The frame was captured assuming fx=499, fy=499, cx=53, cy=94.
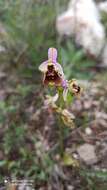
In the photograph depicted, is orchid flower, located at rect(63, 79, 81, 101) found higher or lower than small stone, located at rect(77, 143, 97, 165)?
higher

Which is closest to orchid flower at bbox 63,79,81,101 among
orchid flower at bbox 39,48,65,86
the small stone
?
orchid flower at bbox 39,48,65,86

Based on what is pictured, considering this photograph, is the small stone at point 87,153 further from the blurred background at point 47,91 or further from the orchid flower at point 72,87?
the orchid flower at point 72,87

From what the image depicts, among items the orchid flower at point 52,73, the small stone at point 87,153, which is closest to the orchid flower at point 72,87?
the orchid flower at point 52,73

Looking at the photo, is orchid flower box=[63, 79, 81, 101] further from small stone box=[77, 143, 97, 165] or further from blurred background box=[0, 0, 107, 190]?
small stone box=[77, 143, 97, 165]

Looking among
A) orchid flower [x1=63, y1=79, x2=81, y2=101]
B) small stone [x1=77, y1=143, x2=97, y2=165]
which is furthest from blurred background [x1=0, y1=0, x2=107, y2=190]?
orchid flower [x1=63, y1=79, x2=81, y2=101]

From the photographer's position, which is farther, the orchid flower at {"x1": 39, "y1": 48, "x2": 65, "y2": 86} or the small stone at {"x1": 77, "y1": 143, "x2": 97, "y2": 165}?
the small stone at {"x1": 77, "y1": 143, "x2": 97, "y2": 165}

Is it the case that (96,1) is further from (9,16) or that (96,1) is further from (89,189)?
(89,189)

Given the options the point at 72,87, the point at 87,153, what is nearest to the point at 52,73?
the point at 72,87

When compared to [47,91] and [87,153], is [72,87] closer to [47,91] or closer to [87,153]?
[87,153]
